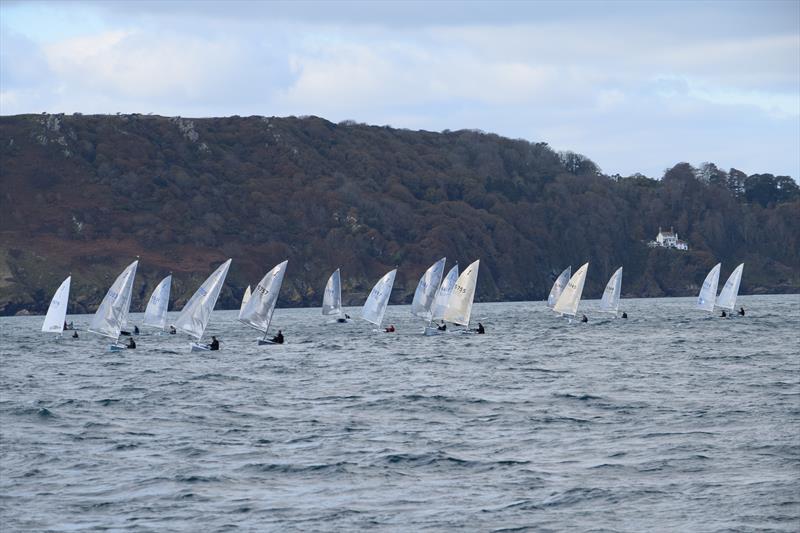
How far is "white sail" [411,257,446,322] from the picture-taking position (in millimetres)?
82125

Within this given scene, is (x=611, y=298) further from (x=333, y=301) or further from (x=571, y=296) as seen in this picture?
(x=333, y=301)

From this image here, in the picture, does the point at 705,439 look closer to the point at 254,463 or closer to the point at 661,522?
the point at 661,522

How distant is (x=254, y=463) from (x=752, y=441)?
13.3 m

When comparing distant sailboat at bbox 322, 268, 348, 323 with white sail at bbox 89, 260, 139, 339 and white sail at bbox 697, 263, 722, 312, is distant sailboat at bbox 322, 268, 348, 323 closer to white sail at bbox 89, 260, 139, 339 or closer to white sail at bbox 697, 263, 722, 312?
white sail at bbox 697, 263, 722, 312

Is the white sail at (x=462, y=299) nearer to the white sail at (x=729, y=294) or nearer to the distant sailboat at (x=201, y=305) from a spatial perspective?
the distant sailboat at (x=201, y=305)

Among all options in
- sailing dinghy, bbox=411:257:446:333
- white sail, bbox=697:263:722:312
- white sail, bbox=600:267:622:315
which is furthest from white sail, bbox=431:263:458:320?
white sail, bbox=697:263:722:312

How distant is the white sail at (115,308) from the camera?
2724 inches

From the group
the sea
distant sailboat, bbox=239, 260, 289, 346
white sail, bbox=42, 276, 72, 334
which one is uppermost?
distant sailboat, bbox=239, 260, 289, 346

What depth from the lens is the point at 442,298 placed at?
81.6 metres

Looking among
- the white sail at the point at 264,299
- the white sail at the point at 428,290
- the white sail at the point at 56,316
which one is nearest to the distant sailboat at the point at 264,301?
the white sail at the point at 264,299

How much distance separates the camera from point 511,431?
36250 millimetres

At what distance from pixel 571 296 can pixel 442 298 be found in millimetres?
24186

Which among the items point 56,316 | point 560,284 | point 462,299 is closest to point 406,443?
point 462,299

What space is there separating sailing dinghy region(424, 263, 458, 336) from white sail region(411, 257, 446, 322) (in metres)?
0.56
